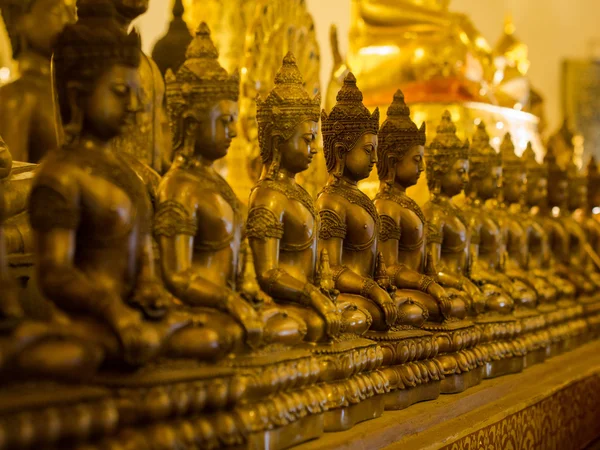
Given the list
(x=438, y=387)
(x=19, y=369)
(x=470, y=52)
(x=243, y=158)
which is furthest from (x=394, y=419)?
(x=470, y=52)

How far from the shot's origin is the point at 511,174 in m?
5.63

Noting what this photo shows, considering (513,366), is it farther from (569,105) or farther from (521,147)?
(569,105)

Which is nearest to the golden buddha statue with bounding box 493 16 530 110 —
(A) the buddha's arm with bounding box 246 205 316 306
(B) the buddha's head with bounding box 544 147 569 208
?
(B) the buddha's head with bounding box 544 147 569 208

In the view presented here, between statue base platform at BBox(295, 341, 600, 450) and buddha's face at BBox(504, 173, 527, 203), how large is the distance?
2.95ft

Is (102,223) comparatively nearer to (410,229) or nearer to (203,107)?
(203,107)

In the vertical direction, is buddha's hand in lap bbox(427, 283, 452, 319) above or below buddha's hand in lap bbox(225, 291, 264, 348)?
below

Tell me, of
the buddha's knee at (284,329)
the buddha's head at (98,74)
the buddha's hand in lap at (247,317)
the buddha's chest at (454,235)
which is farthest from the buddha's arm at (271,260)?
the buddha's chest at (454,235)

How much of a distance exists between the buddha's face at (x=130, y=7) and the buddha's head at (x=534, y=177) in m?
3.17

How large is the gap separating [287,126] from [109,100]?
0.94m

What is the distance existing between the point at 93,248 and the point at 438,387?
192 cm

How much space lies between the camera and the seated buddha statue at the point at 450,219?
4.62 meters

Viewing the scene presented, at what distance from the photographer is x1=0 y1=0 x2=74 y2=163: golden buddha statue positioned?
4.44 m

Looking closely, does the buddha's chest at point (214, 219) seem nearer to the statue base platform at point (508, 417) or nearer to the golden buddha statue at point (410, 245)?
the statue base platform at point (508, 417)

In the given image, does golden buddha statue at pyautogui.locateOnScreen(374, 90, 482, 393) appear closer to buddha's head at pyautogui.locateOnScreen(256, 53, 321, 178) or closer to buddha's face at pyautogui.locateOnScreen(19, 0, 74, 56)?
buddha's head at pyautogui.locateOnScreen(256, 53, 321, 178)
